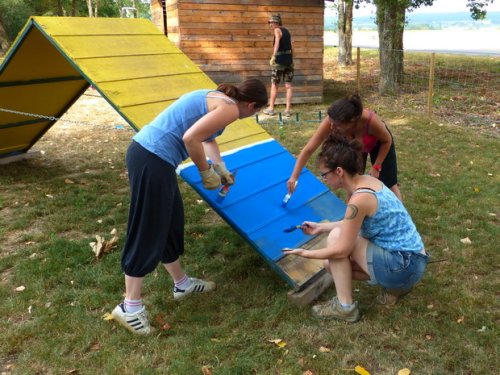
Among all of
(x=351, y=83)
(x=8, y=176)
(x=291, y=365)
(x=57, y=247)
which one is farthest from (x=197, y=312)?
(x=351, y=83)

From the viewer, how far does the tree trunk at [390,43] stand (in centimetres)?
1002

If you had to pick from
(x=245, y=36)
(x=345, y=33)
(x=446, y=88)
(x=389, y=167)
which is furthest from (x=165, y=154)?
(x=345, y=33)

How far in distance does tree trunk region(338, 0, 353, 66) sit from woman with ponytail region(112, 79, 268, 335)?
572 inches

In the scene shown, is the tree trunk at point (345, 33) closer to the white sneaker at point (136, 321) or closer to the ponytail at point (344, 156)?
the ponytail at point (344, 156)

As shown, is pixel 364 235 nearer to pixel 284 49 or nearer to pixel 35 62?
pixel 35 62

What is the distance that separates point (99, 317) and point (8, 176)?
11.5 ft

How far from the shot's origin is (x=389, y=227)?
100 inches

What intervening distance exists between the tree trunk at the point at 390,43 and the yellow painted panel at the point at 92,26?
6.55 meters

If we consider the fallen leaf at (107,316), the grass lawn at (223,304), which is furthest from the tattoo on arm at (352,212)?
the fallen leaf at (107,316)

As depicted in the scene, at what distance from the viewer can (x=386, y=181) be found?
3.57 meters

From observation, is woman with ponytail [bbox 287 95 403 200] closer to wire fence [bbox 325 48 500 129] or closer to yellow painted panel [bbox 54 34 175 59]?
yellow painted panel [bbox 54 34 175 59]

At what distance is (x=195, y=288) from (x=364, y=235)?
124 centimetres

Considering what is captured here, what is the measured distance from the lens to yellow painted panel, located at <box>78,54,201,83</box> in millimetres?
3727

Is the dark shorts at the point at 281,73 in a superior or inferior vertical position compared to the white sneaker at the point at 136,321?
superior
